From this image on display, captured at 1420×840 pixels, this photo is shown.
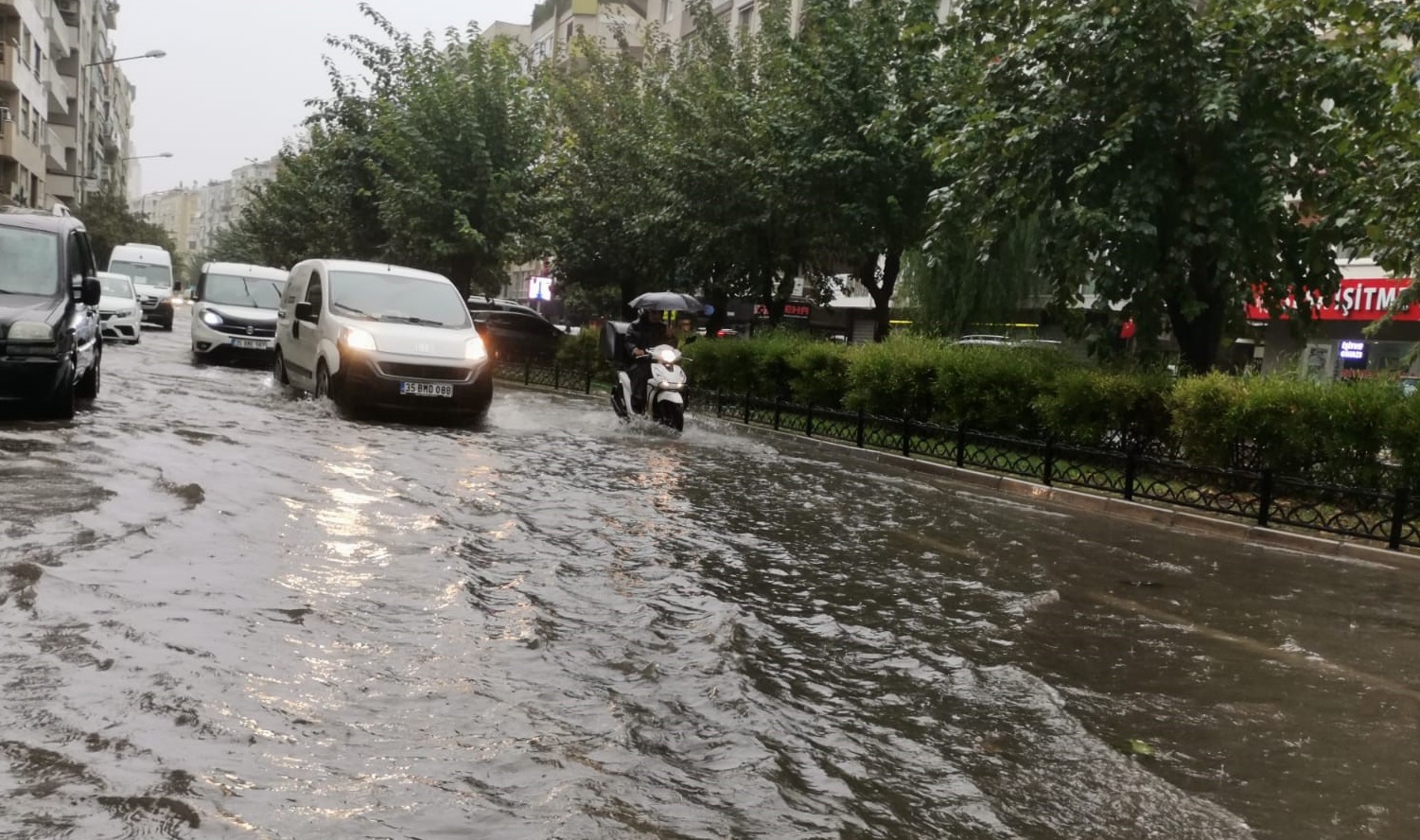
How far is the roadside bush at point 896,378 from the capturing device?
714 inches

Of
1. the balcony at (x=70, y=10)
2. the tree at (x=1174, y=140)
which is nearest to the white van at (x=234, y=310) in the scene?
the tree at (x=1174, y=140)

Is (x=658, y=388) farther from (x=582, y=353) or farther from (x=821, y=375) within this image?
(x=582, y=353)

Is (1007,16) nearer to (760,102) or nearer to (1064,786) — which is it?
(760,102)

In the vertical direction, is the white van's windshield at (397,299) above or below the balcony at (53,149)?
below

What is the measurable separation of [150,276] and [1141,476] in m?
32.0

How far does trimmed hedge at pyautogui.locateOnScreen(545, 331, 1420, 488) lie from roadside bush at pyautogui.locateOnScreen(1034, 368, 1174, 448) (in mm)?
12

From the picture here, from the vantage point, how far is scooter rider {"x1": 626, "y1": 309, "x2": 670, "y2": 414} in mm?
17266

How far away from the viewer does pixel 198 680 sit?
16.2 ft

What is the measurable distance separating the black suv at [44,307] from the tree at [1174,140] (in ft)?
35.8

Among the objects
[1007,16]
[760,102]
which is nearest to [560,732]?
[1007,16]

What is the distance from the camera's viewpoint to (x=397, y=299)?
16062 mm

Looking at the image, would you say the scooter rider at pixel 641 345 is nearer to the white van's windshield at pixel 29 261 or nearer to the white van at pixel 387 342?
the white van at pixel 387 342

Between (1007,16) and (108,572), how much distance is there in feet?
50.4

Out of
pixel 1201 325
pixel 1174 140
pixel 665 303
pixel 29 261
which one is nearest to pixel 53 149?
pixel 665 303
